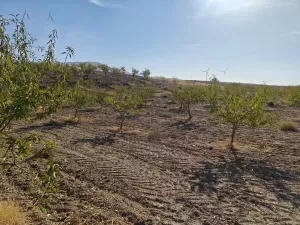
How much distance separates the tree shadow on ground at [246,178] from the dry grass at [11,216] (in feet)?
13.9

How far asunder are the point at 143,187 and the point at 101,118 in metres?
13.1

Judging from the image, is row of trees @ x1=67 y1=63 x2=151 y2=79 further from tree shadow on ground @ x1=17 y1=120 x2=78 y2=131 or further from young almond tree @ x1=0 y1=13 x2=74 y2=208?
young almond tree @ x1=0 y1=13 x2=74 y2=208

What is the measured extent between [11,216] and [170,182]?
4.05 meters

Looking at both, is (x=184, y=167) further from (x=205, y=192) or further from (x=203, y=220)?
(x=203, y=220)

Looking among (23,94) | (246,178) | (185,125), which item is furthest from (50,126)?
(23,94)

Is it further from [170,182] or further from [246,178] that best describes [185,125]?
[170,182]

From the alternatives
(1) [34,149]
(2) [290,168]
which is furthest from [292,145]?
(1) [34,149]

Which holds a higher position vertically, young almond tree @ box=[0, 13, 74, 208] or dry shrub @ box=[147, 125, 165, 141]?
young almond tree @ box=[0, 13, 74, 208]

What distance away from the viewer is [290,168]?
357 inches

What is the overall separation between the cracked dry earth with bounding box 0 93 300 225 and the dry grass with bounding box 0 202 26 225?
203mm

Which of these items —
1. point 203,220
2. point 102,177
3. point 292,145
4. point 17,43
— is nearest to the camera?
point 17,43

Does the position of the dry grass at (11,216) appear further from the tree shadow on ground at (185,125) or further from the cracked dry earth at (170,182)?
the tree shadow on ground at (185,125)

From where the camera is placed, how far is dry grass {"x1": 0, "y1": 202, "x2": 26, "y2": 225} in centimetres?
515

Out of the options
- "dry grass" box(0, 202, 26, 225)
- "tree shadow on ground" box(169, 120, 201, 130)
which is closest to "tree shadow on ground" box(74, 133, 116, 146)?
"tree shadow on ground" box(169, 120, 201, 130)
